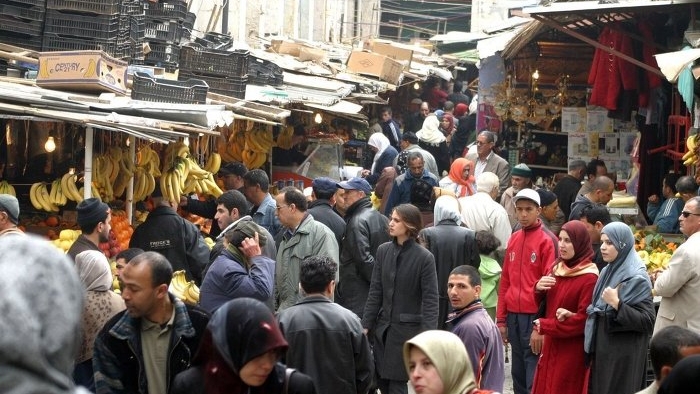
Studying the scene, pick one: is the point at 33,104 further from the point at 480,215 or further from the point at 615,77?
the point at 615,77

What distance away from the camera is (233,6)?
2566 cm

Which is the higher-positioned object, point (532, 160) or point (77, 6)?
point (77, 6)

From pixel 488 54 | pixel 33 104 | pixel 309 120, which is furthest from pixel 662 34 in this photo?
pixel 33 104

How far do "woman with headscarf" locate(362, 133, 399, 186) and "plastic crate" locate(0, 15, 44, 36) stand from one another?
6128mm

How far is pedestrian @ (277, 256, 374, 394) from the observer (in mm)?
6648

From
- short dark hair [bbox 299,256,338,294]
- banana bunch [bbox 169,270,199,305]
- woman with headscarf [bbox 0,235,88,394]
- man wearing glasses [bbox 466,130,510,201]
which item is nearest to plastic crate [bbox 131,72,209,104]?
banana bunch [bbox 169,270,199,305]

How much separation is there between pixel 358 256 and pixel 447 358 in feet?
16.2

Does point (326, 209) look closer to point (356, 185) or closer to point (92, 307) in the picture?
point (356, 185)

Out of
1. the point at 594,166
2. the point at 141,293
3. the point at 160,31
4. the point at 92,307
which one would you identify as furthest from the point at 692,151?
the point at 141,293

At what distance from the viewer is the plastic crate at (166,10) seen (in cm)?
1515

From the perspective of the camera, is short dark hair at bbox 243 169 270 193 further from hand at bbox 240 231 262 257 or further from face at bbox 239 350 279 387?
face at bbox 239 350 279 387

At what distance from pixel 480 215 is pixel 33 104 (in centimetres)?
399

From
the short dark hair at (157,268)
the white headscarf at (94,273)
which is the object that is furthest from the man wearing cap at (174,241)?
the short dark hair at (157,268)

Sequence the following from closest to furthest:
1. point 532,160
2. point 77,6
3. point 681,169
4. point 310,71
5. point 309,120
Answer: point 77,6 → point 681,169 → point 309,120 → point 532,160 → point 310,71
